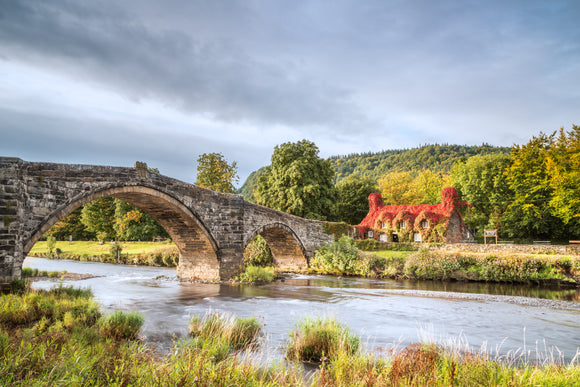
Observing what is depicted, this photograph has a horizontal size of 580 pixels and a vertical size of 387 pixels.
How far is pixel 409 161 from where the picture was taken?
85.1 meters

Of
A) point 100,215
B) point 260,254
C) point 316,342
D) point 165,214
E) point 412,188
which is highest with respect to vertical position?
point 412,188

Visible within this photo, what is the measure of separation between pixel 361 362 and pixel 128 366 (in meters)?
3.21

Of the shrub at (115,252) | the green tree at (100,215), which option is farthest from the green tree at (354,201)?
the green tree at (100,215)

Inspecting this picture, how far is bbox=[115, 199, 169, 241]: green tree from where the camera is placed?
4078 centimetres

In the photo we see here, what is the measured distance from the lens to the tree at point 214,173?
35750 mm

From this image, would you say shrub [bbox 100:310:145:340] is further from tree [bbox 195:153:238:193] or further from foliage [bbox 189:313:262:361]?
tree [bbox 195:153:238:193]

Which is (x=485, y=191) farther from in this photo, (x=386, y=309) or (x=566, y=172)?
(x=386, y=309)

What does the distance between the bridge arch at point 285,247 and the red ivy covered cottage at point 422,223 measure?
33.9 ft

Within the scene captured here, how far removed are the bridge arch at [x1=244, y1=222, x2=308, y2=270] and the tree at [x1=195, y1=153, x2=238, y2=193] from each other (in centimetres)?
1001

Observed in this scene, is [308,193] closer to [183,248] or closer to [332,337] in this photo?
[183,248]

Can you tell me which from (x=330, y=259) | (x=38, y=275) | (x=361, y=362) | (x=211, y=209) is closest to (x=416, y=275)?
(x=330, y=259)

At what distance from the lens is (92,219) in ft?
150

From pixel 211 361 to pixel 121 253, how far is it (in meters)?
33.8

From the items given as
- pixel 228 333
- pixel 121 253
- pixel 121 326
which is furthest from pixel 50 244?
pixel 228 333
